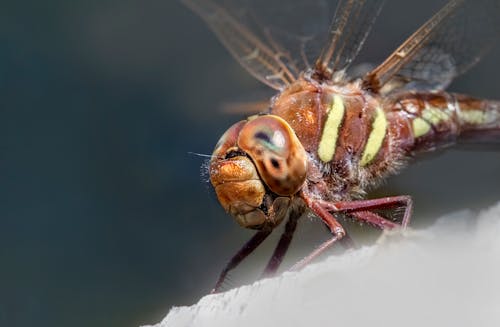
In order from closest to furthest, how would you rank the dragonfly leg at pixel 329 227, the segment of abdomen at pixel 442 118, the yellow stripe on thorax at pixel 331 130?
the dragonfly leg at pixel 329 227
the yellow stripe on thorax at pixel 331 130
the segment of abdomen at pixel 442 118

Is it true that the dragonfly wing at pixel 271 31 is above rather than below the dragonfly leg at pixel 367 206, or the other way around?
above

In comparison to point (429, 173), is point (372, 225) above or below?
above

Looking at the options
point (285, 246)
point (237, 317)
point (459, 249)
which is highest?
point (237, 317)

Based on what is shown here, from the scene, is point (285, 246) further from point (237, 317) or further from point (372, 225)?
point (237, 317)

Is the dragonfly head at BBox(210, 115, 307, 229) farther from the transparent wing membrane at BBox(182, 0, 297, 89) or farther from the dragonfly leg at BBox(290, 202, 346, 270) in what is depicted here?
the transparent wing membrane at BBox(182, 0, 297, 89)

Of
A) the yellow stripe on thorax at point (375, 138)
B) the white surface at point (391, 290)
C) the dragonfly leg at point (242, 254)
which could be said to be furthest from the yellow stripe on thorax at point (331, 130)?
the white surface at point (391, 290)

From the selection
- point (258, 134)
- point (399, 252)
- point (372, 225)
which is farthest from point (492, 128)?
point (399, 252)

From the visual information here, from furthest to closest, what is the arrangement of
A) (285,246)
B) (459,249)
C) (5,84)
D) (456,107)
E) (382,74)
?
(5,84)
(456,107)
(382,74)
(285,246)
(459,249)

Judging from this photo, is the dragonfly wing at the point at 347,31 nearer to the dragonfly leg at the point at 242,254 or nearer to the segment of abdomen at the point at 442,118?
the segment of abdomen at the point at 442,118
